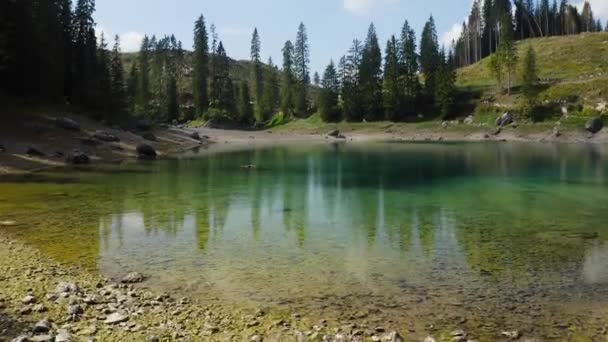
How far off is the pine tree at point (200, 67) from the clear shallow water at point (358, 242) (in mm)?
107835

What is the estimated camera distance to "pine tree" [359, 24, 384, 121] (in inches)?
5022

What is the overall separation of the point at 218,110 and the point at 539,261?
128126mm

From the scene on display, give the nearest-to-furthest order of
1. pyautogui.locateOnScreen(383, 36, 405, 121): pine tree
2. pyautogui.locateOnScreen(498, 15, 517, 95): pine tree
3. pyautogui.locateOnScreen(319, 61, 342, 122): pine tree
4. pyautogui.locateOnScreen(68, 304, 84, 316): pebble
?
1. pyautogui.locateOnScreen(68, 304, 84, 316): pebble
2. pyautogui.locateOnScreen(498, 15, 517, 95): pine tree
3. pyautogui.locateOnScreen(383, 36, 405, 121): pine tree
4. pyautogui.locateOnScreen(319, 61, 342, 122): pine tree

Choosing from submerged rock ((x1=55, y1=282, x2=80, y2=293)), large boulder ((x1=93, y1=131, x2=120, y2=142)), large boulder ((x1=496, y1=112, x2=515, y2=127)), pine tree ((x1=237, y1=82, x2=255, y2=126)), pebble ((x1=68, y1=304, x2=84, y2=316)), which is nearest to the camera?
pebble ((x1=68, y1=304, x2=84, y2=316))

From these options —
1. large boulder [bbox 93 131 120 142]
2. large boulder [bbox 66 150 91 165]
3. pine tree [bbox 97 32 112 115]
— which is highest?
pine tree [bbox 97 32 112 115]

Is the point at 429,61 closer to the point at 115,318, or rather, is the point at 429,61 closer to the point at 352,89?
the point at 352,89

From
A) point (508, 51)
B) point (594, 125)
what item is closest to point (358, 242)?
point (594, 125)

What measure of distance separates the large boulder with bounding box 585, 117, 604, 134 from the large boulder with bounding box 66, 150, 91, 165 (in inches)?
3244

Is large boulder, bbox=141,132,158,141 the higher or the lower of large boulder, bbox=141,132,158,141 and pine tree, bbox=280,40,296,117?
the lower

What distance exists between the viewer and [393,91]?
408 ft

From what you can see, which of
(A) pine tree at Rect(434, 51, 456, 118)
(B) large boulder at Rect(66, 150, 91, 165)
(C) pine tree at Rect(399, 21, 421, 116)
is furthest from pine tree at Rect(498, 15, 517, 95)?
(B) large boulder at Rect(66, 150, 91, 165)

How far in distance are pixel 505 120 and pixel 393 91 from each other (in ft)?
100

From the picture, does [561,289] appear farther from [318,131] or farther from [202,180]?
[318,131]

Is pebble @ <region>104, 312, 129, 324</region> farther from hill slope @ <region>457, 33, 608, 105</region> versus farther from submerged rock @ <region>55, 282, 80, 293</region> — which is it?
hill slope @ <region>457, 33, 608, 105</region>
